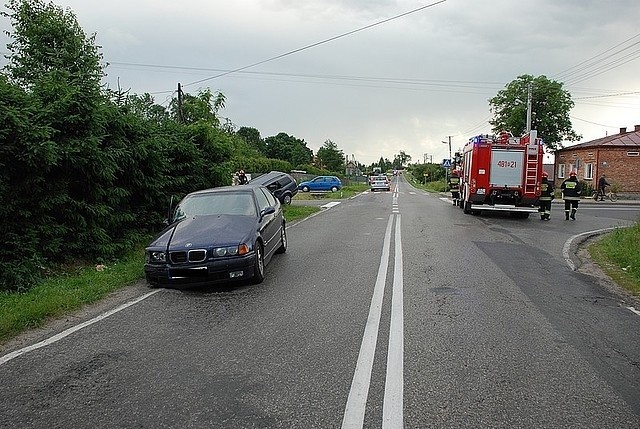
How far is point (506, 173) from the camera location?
19.7 metres

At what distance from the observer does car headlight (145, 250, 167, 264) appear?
7875 mm

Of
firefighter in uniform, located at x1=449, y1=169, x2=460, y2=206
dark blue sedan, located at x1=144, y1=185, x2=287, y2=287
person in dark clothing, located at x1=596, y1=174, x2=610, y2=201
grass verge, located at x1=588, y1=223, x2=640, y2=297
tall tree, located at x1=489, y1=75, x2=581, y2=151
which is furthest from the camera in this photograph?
tall tree, located at x1=489, y1=75, x2=581, y2=151

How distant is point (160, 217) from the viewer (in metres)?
12.6

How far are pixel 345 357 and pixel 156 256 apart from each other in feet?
13.2

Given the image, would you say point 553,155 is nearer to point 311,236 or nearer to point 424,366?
point 311,236

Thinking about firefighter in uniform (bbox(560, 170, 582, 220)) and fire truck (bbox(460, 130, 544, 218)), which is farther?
firefighter in uniform (bbox(560, 170, 582, 220))

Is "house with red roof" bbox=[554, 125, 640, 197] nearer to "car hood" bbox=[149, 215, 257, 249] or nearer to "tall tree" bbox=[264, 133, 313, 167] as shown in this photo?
"car hood" bbox=[149, 215, 257, 249]

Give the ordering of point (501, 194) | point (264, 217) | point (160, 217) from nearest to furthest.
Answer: point (264, 217), point (160, 217), point (501, 194)

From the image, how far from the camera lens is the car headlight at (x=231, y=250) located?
7.76 meters

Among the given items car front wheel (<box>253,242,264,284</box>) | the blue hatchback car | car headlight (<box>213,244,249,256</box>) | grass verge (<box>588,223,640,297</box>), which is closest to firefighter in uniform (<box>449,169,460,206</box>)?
grass verge (<box>588,223,640,297</box>)

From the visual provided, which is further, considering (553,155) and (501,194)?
(553,155)

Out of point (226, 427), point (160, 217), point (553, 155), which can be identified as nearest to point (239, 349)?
point (226, 427)

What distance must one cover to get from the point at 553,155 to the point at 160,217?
5067 centimetres

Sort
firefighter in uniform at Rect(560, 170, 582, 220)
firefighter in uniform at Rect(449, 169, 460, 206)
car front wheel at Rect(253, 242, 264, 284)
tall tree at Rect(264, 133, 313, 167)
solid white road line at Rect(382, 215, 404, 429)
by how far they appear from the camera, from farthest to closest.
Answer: tall tree at Rect(264, 133, 313, 167) < firefighter in uniform at Rect(449, 169, 460, 206) < firefighter in uniform at Rect(560, 170, 582, 220) < car front wheel at Rect(253, 242, 264, 284) < solid white road line at Rect(382, 215, 404, 429)
